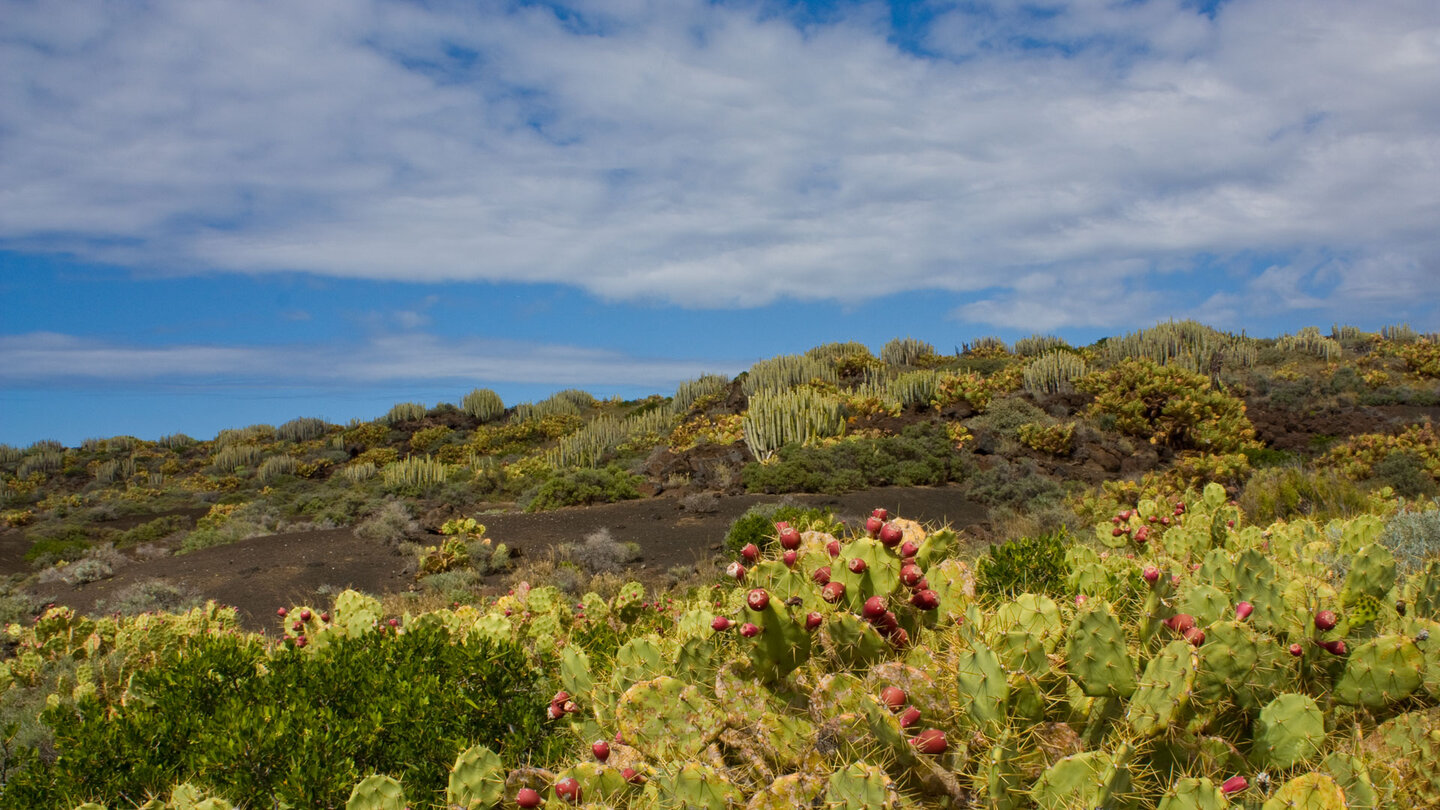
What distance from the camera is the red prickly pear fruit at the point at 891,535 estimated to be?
3434 mm

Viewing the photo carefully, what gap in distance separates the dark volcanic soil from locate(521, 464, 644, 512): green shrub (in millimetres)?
748

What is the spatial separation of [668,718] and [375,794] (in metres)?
1.04

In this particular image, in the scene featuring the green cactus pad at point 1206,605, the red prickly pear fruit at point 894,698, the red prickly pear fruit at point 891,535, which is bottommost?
the red prickly pear fruit at point 894,698

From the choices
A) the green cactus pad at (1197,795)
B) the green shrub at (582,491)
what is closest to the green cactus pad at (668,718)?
the green cactus pad at (1197,795)

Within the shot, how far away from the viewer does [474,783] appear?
3072 millimetres

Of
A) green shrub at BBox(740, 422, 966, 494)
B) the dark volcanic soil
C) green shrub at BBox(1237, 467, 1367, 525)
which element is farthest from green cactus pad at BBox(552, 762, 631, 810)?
green shrub at BBox(740, 422, 966, 494)

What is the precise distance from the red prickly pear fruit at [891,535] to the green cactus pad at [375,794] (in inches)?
76.7

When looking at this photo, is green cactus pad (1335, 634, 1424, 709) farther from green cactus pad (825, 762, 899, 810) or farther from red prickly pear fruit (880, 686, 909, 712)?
green cactus pad (825, 762, 899, 810)

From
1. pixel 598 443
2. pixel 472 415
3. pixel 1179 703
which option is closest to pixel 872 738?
pixel 1179 703

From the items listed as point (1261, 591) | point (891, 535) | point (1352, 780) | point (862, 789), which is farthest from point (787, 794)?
point (1261, 591)

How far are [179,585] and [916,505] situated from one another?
11.4 meters

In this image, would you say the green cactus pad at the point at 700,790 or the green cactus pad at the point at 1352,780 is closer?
the green cactus pad at the point at 1352,780

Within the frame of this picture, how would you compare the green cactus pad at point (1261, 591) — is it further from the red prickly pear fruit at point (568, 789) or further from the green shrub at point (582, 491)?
the green shrub at point (582, 491)

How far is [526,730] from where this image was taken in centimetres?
378
